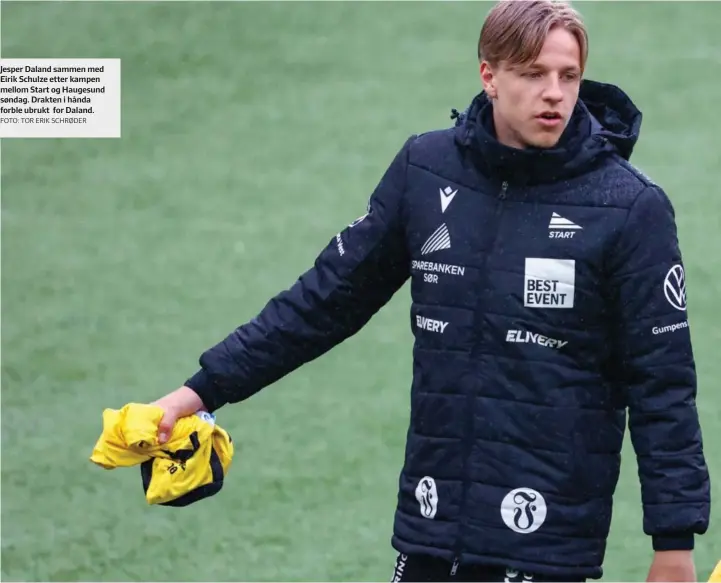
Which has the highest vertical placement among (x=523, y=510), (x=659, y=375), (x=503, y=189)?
(x=503, y=189)

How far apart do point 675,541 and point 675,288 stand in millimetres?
478

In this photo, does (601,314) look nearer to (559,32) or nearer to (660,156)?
(559,32)

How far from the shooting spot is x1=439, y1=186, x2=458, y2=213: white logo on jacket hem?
10.7 feet

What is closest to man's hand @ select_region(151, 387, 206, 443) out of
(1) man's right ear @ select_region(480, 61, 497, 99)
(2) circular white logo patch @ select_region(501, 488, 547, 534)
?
(2) circular white logo patch @ select_region(501, 488, 547, 534)

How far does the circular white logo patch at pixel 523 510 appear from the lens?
10.4ft

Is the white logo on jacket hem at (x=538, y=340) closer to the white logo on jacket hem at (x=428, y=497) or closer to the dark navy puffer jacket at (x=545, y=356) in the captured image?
the dark navy puffer jacket at (x=545, y=356)

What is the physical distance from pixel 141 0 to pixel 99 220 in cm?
373

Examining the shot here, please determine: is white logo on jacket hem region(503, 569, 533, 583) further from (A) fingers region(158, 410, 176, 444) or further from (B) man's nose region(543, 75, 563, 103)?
(B) man's nose region(543, 75, 563, 103)

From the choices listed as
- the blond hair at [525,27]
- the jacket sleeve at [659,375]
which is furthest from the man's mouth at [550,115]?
the jacket sleeve at [659,375]

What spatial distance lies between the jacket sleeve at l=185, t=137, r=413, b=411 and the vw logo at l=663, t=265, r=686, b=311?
1.93 ft

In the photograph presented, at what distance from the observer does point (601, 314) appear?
10.3ft

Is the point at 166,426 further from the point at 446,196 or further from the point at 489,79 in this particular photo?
the point at 489,79

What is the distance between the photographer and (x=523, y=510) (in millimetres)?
3172

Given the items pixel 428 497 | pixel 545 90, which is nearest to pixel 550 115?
pixel 545 90
